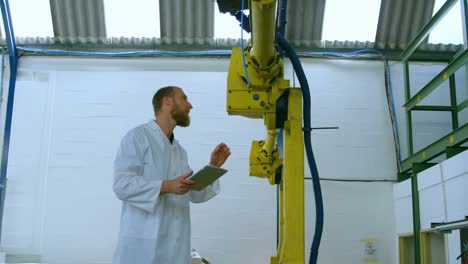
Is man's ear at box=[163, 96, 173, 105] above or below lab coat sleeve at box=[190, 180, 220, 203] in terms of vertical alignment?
above

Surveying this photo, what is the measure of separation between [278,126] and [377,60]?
344cm

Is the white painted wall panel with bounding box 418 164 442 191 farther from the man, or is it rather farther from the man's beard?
the man's beard

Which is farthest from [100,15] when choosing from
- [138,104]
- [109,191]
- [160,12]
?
[109,191]

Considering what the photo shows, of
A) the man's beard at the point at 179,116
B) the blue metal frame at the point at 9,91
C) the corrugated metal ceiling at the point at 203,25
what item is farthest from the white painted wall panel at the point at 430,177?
the blue metal frame at the point at 9,91

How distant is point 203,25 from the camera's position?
594 centimetres

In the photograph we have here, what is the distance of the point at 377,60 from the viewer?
6.01m

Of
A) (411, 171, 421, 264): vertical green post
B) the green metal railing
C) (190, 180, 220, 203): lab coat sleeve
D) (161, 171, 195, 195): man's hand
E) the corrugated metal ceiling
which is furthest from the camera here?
the corrugated metal ceiling

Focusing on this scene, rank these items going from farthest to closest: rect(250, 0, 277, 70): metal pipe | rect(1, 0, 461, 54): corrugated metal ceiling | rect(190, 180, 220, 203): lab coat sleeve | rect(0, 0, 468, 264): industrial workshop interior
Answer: rect(1, 0, 461, 54): corrugated metal ceiling → rect(0, 0, 468, 264): industrial workshop interior → rect(190, 180, 220, 203): lab coat sleeve → rect(250, 0, 277, 70): metal pipe

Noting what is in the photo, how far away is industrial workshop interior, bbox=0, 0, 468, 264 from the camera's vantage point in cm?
554

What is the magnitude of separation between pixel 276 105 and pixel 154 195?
2.75 feet

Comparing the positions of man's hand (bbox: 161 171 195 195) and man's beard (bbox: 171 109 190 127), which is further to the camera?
man's beard (bbox: 171 109 190 127)

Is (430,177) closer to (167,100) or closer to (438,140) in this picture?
(438,140)

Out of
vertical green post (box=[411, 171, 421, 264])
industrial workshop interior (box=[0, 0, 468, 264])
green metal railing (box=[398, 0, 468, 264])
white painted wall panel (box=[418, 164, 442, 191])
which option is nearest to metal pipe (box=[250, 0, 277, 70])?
green metal railing (box=[398, 0, 468, 264])

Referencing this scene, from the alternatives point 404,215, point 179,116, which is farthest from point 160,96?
point 404,215
